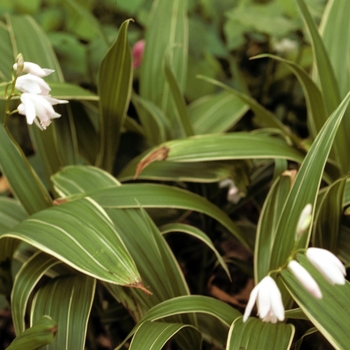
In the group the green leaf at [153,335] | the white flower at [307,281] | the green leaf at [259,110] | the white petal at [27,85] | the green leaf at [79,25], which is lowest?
the green leaf at [153,335]

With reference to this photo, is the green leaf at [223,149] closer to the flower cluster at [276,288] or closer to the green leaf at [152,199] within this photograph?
the green leaf at [152,199]

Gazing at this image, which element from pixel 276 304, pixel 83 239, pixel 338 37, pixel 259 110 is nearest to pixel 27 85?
pixel 83 239

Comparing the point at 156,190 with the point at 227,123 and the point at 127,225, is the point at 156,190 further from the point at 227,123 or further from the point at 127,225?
the point at 227,123

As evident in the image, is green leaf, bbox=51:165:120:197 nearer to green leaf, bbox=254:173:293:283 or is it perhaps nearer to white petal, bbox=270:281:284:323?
green leaf, bbox=254:173:293:283

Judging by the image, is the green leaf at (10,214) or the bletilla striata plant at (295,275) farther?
the green leaf at (10,214)

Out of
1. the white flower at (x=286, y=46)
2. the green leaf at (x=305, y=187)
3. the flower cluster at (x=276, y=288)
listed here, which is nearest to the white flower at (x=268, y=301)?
the flower cluster at (x=276, y=288)

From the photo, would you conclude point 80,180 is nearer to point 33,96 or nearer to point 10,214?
point 10,214
